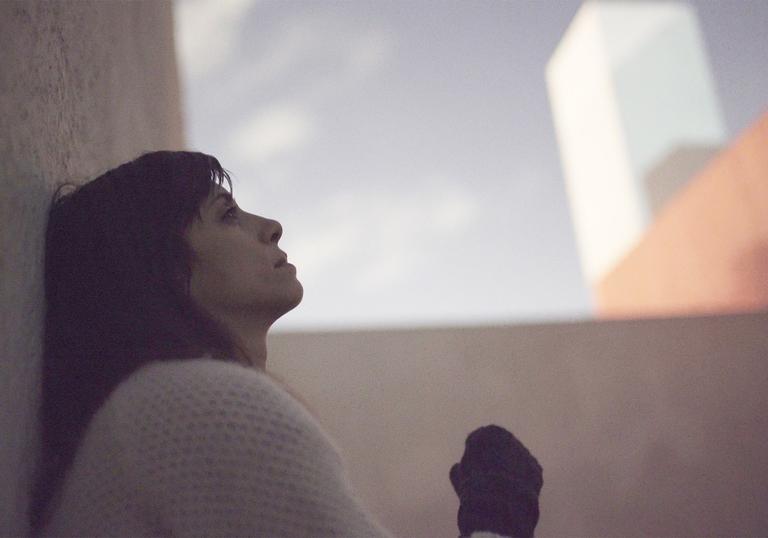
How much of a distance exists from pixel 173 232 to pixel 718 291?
4.29 meters

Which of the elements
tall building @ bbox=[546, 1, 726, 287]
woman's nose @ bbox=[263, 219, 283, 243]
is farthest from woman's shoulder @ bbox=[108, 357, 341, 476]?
tall building @ bbox=[546, 1, 726, 287]

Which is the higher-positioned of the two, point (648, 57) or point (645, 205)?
point (648, 57)

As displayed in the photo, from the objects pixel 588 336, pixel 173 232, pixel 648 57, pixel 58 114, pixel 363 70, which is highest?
pixel 648 57

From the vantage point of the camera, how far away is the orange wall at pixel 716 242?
147 inches

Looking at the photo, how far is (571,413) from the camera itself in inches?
113

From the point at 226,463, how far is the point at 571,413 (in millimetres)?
2537

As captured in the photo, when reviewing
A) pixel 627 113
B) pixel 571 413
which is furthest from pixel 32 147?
pixel 627 113

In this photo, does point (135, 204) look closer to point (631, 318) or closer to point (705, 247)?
point (631, 318)

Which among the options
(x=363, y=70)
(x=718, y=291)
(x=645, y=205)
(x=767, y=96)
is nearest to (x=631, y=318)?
(x=718, y=291)

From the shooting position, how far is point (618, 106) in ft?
37.3

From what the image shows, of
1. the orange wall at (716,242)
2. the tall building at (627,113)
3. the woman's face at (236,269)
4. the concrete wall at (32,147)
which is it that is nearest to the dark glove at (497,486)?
the woman's face at (236,269)

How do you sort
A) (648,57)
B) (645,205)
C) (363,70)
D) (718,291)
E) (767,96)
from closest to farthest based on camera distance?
(718,291), (767,96), (363,70), (645,205), (648,57)

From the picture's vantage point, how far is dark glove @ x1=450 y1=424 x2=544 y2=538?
2.68ft

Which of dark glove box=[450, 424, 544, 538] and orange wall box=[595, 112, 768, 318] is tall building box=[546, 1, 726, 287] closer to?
orange wall box=[595, 112, 768, 318]
